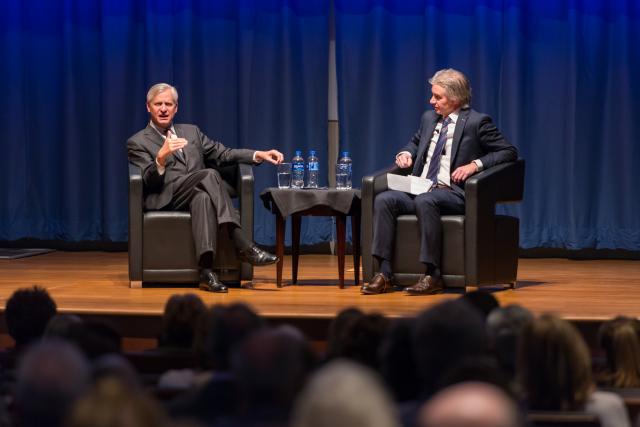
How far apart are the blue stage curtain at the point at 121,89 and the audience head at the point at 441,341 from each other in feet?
15.7

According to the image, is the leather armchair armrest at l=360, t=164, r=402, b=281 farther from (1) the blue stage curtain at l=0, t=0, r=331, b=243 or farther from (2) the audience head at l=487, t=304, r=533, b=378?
(2) the audience head at l=487, t=304, r=533, b=378

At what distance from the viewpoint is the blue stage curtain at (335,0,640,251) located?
22.2ft

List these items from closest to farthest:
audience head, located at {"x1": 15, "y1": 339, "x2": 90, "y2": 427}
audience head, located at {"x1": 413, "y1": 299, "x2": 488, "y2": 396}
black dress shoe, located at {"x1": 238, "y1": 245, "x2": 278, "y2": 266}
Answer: audience head, located at {"x1": 15, "y1": 339, "x2": 90, "y2": 427}, audience head, located at {"x1": 413, "y1": 299, "x2": 488, "y2": 396}, black dress shoe, located at {"x1": 238, "y1": 245, "x2": 278, "y2": 266}

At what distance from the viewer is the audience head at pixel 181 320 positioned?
3.08 metres

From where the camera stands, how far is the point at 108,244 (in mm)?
7324

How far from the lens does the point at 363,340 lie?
2656 mm

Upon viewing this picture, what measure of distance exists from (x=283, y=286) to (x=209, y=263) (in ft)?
1.25

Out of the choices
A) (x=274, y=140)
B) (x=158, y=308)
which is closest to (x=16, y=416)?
(x=158, y=308)

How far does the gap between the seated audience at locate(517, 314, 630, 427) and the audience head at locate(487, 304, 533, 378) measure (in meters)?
0.32

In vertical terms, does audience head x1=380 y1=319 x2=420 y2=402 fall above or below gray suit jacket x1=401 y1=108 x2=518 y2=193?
below

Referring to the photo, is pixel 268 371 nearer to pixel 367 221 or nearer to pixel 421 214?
pixel 421 214

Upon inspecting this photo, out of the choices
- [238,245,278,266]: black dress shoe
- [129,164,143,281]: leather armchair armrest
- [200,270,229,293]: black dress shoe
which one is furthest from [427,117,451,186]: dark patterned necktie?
[129,164,143,281]: leather armchair armrest

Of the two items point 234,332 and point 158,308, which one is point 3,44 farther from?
point 234,332

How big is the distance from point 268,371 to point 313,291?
3.11 m
